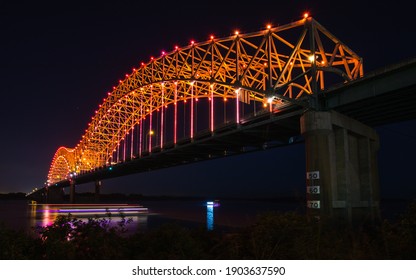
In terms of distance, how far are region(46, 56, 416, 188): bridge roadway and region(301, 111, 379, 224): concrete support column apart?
52.0 inches

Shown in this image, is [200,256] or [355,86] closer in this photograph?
[200,256]

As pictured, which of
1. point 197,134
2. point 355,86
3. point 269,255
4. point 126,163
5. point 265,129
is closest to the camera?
point 269,255

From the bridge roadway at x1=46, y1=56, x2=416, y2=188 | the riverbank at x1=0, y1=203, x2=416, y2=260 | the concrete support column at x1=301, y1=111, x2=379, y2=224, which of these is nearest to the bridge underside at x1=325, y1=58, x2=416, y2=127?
the bridge roadway at x1=46, y1=56, x2=416, y2=188

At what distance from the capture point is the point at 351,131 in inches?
1179

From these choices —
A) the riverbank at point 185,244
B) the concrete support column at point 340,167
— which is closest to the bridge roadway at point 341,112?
the concrete support column at point 340,167

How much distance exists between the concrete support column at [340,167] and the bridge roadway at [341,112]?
1320 millimetres

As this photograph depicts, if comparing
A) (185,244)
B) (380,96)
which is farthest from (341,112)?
(185,244)

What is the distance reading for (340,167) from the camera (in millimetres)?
27953

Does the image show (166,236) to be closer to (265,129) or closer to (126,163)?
(265,129)

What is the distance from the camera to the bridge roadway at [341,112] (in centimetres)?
2436

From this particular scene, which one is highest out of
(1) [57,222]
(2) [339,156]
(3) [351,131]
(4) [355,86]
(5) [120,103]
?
(5) [120,103]

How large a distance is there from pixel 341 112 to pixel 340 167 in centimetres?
452

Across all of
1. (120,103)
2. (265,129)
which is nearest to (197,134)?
(265,129)

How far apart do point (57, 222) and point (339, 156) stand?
2378 centimetres
